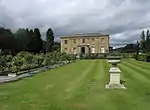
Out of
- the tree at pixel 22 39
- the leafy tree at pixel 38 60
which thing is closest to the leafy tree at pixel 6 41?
the tree at pixel 22 39

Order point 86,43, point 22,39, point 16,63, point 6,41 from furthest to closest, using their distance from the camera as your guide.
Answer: point 86,43
point 22,39
point 6,41
point 16,63

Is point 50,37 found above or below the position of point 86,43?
above

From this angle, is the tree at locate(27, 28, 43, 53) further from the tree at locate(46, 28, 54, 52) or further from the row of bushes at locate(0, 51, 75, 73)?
the row of bushes at locate(0, 51, 75, 73)

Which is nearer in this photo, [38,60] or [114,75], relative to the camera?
[114,75]

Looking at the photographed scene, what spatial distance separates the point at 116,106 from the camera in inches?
260

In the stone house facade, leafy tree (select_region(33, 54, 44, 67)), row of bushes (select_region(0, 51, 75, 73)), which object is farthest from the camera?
the stone house facade

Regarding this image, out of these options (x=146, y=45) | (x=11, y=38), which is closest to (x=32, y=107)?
(x=11, y=38)

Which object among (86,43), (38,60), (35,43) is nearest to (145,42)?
(86,43)

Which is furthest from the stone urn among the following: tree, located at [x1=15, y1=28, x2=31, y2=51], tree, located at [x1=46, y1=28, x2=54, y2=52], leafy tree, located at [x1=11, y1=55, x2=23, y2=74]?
tree, located at [x1=46, y1=28, x2=54, y2=52]

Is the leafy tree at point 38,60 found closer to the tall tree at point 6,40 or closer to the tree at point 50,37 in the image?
the tall tree at point 6,40

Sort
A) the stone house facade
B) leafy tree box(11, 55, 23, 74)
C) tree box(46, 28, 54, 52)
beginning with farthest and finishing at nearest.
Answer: tree box(46, 28, 54, 52) → the stone house facade → leafy tree box(11, 55, 23, 74)

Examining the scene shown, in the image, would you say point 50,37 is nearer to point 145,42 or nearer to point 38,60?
point 145,42

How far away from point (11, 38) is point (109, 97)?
49704 mm

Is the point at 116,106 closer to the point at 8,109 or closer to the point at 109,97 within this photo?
the point at 109,97
